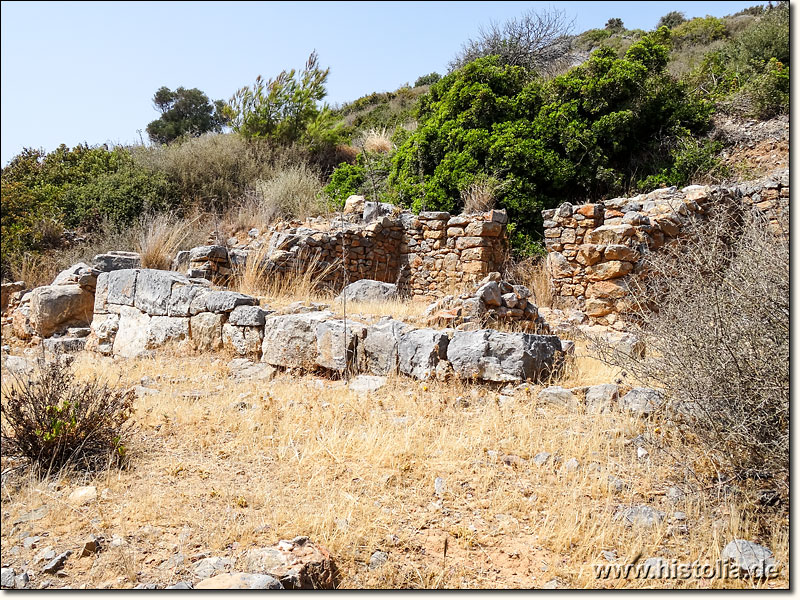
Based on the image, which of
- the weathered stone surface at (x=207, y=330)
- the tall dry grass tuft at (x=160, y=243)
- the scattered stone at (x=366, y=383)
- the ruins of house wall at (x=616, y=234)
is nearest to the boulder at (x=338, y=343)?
the scattered stone at (x=366, y=383)

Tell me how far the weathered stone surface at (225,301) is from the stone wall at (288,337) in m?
0.01

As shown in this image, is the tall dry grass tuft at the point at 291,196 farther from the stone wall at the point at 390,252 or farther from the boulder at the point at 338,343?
the boulder at the point at 338,343

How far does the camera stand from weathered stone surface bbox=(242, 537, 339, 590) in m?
2.59

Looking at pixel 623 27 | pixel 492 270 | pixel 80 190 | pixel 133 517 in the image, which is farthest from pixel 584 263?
pixel 623 27

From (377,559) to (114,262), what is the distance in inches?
284

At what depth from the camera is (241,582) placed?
250 centimetres

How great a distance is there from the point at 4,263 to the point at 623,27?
1117 inches

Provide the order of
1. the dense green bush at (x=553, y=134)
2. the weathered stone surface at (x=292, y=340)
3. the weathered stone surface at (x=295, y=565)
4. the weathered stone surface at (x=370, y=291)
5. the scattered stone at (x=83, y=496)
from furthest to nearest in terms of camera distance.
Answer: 1. the dense green bush at (x=553, y=134)
2. the weathered stone surface at (x=370, y=291)
3. the weathered stone surface at (x=292, y=340)
4. the scattered stone at (x=83, y=496)
5. the weathered stone surface at (x=295, y=565)

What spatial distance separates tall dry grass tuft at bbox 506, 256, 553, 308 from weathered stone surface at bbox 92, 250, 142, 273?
599 cm

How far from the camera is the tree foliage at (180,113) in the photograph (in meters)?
25.6

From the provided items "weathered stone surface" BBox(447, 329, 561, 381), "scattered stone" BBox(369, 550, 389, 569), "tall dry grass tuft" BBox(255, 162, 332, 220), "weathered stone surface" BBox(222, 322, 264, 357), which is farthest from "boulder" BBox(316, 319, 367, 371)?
"tall dry grass tuft" BBox(255, 162, 332, 220)

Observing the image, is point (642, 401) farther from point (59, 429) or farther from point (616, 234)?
point (616, 234)

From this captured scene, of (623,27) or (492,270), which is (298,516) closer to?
(492,270)

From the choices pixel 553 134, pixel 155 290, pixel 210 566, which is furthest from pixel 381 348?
pixel 553 134
